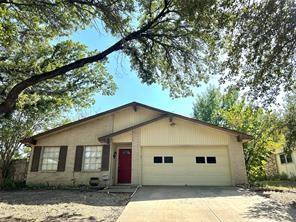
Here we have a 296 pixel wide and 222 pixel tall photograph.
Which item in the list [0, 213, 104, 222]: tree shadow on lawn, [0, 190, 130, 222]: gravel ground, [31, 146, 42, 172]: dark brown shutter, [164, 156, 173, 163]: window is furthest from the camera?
[31, 146, 42, 172]: dark brown shutter

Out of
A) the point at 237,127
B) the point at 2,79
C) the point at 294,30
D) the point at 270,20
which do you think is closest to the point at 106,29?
the point at 270,20

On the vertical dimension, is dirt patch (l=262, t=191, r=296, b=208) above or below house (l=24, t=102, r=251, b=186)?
below

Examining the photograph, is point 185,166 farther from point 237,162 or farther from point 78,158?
point 78,158

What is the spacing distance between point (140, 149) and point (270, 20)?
9.68 metres

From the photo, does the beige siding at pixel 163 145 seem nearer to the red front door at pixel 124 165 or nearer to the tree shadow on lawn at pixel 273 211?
the red front door at pixel 124 165

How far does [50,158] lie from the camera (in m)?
15.3

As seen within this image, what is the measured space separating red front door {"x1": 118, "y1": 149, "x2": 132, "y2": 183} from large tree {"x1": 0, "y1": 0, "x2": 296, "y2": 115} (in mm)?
5373

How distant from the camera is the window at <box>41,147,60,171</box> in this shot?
15.1 meters

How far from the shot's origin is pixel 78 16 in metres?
9.54

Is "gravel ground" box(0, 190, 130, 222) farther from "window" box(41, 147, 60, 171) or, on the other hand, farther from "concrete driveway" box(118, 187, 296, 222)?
"window" box(41, 147, 60, 171)

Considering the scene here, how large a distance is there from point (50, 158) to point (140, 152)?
5830mm

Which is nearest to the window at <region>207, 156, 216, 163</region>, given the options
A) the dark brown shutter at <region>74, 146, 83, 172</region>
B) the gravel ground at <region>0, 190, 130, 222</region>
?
the gravel ground at <region>0, 190, 130, 222</region>

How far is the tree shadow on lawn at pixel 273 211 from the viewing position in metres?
7.00

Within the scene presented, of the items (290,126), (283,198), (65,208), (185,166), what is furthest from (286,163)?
(65,208)
